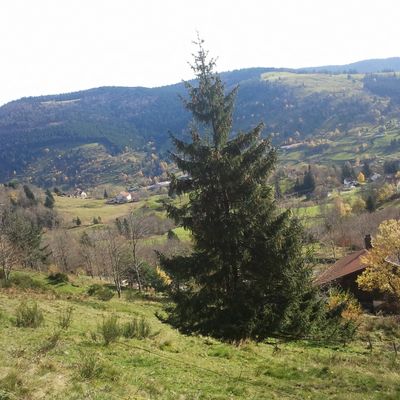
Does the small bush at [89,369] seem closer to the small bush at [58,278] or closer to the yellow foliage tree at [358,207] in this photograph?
the small bush at [58,278]

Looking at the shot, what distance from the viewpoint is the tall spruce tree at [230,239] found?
754 inches

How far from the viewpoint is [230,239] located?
62.2 ft

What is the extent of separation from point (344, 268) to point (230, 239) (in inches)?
1672

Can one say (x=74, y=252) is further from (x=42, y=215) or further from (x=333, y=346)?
(x=333, y=346)

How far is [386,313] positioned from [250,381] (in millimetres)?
41923

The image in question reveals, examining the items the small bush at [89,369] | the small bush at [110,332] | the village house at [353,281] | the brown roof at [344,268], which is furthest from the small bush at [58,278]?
the small bush at [89,369]

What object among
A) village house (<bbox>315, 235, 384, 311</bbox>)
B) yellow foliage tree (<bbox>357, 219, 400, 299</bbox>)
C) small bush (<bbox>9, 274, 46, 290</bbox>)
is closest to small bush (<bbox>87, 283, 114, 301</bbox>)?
small bush (<bbox>9, 274, 46, 290</bbox>)

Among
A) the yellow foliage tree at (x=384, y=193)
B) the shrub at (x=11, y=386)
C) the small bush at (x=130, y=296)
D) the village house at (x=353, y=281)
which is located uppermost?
the shrub at (x=11, y=386)

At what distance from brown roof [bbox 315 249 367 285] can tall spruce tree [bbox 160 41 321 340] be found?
36259 millimetres

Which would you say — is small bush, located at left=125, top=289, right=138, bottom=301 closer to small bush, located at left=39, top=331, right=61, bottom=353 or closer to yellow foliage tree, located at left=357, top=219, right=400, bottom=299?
yellow foliage tree, located at left=357, top=219, right=400, bottom=299

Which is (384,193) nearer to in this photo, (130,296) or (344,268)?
(344,268)

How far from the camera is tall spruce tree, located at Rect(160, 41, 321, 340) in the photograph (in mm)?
19156

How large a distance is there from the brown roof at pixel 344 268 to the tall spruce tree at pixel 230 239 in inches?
1428

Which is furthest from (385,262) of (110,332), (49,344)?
(49,344)
